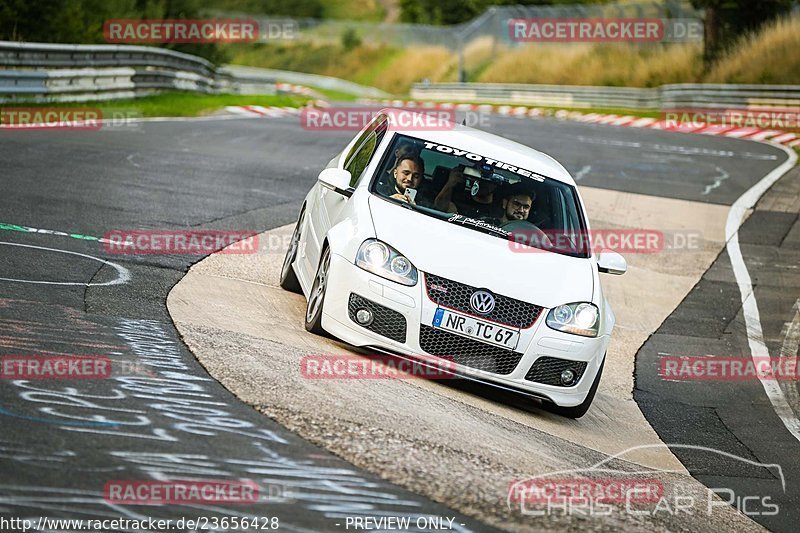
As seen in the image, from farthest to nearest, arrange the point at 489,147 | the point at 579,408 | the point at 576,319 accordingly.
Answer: the point at 489,147 → the point at 579,408 → the point at 576,319

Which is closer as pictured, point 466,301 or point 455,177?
point 466,301

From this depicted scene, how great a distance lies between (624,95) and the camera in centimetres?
4353

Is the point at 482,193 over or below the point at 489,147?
below

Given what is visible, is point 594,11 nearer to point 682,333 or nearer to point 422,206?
point 682,333

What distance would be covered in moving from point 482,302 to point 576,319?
68cm

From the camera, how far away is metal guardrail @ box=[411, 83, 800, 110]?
35125 mm

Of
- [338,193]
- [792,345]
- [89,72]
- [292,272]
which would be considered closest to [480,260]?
[338,193]

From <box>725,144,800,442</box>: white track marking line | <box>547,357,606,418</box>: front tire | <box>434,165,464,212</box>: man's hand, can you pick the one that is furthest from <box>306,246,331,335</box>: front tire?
<box>725,144,800,442</box>: white track marking line

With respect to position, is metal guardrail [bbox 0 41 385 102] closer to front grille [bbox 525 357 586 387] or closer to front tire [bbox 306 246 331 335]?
front tire [bbox 306 246 331 335]

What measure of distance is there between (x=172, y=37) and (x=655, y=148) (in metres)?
17.1

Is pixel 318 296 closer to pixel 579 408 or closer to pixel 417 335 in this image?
pixel 417 335

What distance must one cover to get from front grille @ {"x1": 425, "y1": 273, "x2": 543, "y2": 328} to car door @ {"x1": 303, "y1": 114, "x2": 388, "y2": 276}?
1079 millimetres

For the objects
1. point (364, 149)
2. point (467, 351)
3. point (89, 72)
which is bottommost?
point (467, 351)

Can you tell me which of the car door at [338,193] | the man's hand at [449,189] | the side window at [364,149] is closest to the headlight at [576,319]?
the man's hand at [449,189]
